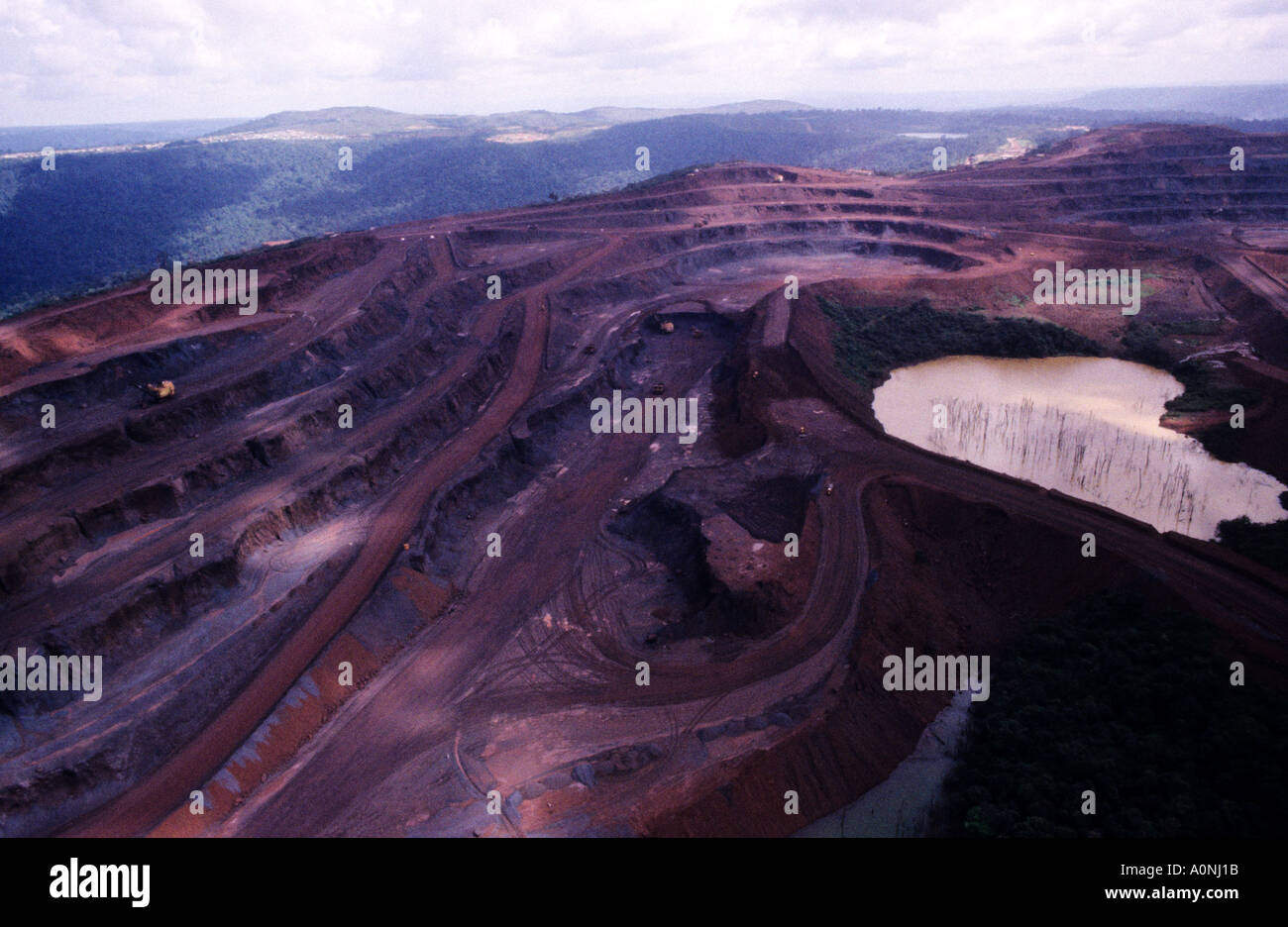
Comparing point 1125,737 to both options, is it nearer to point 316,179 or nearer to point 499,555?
point 499,555

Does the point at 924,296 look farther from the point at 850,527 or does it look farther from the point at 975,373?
the point at 850,527

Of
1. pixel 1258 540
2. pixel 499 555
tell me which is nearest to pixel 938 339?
pixel 1258 540

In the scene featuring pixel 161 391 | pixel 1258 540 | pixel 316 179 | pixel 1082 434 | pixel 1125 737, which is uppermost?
pixel 316 179

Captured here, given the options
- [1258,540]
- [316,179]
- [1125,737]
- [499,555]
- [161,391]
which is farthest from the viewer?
[316,179]

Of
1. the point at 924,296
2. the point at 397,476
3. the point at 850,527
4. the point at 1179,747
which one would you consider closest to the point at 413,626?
the point at 397,476

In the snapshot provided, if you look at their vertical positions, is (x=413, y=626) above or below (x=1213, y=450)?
below

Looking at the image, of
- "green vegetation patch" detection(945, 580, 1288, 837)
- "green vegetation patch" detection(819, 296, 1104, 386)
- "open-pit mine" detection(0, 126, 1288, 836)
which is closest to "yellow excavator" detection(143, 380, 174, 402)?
"open-pit mine" detection(0, 126, 1288, 836)
